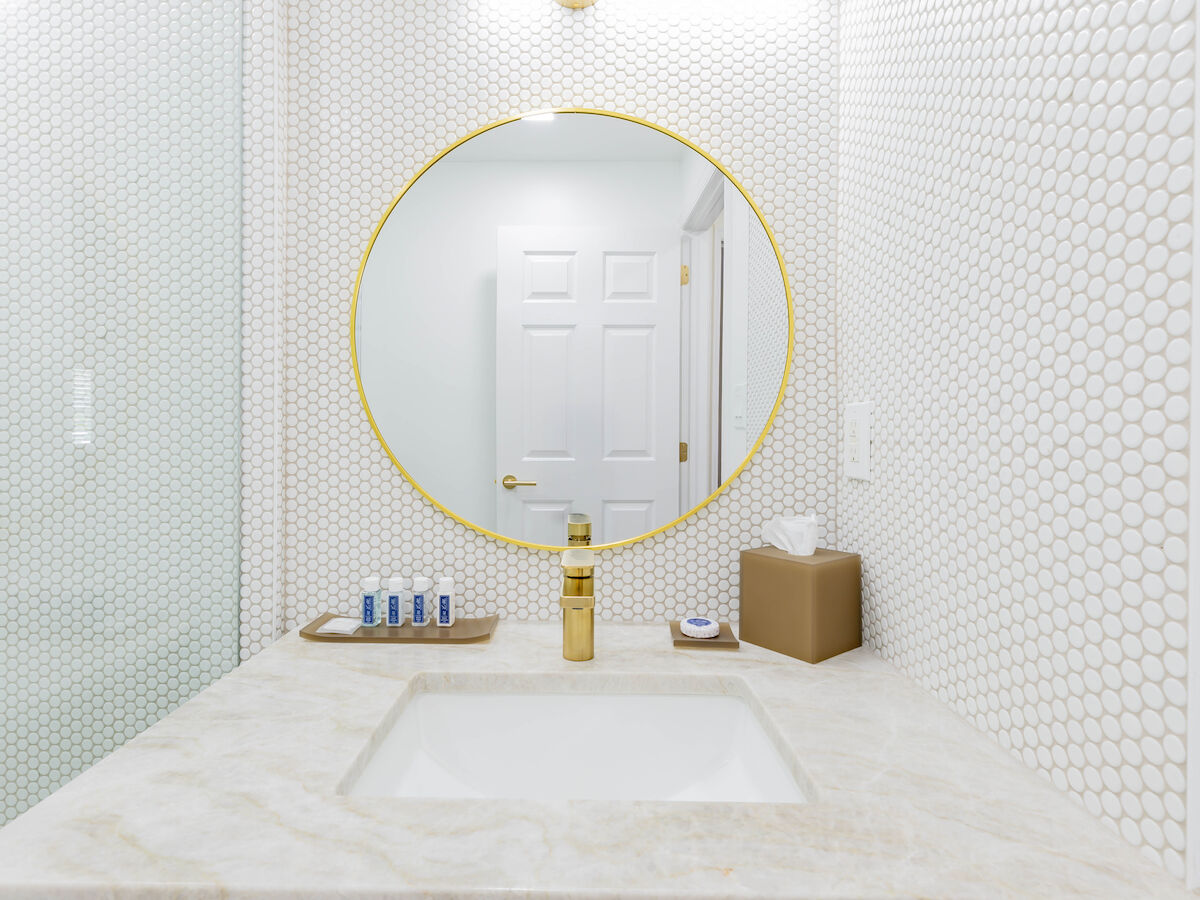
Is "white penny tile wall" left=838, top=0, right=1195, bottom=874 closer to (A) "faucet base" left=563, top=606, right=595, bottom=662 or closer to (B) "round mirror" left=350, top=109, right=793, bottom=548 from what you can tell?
(B) "round mirror" left=350, top=109, right=793, bottom=548

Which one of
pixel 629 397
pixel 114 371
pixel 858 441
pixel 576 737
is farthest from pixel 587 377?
pixel 114 371

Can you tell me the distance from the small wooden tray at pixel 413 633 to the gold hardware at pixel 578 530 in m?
0.19

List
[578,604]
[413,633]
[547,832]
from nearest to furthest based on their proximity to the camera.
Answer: [547,832] → [578,604] → [413,633]

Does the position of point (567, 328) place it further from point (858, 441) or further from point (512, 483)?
point (858, 441)

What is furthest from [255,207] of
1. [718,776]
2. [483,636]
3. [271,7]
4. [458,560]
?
[718,776]

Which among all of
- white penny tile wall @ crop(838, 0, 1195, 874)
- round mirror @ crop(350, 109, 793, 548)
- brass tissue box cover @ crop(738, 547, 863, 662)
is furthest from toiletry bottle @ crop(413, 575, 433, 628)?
white penny tile wall @ crop(838, 0, 1195, 874)

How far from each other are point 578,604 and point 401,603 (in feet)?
1.09

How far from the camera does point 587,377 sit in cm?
118

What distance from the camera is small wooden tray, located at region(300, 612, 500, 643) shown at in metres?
1.10

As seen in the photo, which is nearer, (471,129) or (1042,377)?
(1042,377)

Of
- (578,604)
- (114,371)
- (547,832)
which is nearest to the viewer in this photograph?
(547,832)

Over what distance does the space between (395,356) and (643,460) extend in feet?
1.55

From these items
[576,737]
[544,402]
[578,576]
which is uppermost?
[544,402]

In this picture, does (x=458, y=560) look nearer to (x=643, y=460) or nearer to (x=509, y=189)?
(x=643, y=460)
